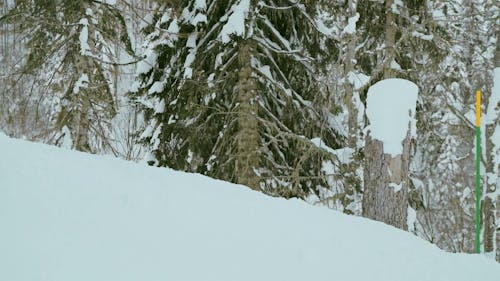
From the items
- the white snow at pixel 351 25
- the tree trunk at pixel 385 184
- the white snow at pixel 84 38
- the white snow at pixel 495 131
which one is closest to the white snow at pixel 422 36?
the white snow at pixel 351 25

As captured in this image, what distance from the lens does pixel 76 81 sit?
322 inches

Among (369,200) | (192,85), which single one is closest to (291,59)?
(192,85)

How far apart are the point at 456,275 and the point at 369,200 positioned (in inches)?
112

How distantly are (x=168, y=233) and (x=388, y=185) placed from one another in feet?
14.6

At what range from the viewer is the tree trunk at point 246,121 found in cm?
802

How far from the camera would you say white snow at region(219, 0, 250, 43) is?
24.9 ft

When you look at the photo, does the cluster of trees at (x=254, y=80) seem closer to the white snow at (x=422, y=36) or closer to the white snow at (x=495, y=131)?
the white snow at (x=422, y=36)

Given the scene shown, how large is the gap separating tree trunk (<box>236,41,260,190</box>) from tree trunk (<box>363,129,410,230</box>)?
1750mm

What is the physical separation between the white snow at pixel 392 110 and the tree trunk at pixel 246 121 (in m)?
1.81

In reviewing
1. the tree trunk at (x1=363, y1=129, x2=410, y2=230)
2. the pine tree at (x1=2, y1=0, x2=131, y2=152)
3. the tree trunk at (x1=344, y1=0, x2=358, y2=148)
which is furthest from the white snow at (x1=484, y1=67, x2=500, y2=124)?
the pine tree at (x1=2, y1=0, x2=131, y2=152)

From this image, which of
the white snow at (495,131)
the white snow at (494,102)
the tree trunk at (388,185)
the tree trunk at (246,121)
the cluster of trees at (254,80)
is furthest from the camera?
the white snow at (495,131)

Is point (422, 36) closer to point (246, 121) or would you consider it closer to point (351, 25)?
point (351, 25)

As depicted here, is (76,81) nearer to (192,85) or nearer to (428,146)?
(192,85)

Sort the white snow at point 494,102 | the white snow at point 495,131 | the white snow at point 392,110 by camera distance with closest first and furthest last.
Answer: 1. the white snow at point 392,110
2. the white snow at point 494,102
3. the white snow at point 495,131
